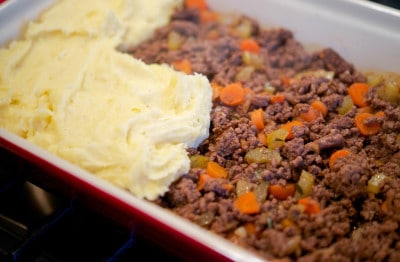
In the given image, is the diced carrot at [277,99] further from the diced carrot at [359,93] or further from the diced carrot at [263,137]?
the diced carrot at [359,93]

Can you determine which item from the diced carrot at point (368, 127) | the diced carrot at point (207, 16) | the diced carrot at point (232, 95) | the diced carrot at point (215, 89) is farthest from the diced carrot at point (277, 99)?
the diced carrot at point (207, 16)

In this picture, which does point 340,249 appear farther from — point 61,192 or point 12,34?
point 12,34

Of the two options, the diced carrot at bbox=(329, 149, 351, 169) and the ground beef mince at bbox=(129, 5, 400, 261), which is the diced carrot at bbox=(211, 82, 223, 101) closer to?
the ground beef mince at bbox=(129, 5, 400, 261)

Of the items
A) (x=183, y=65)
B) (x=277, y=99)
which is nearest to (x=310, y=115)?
(x=277, y=99)

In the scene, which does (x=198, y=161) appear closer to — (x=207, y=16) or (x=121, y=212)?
(x=121, y=212)

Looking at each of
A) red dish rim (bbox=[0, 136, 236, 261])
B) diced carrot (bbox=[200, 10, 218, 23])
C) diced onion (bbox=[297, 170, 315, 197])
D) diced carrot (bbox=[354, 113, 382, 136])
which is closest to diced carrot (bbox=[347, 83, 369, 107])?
diced carrot (bbox=[354, 113, 382, 136])

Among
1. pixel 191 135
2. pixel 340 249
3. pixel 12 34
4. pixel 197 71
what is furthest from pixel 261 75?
pixel 12 34
